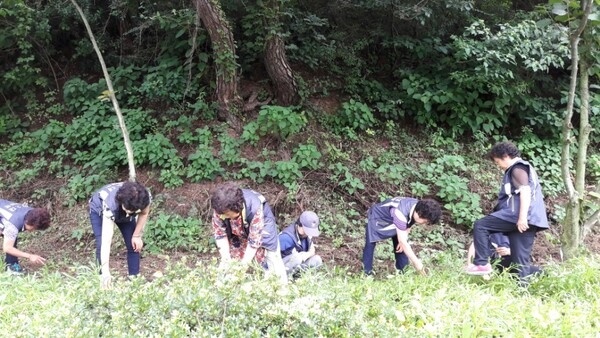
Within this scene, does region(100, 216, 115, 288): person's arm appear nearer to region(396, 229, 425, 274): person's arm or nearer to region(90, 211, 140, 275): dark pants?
region(90, 211, 140, 275): dark pants

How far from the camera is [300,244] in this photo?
4.21m

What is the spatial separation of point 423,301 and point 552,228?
4197 millimetres

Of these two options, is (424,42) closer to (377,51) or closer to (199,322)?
(377,51)

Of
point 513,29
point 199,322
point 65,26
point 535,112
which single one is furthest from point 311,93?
point 199,322

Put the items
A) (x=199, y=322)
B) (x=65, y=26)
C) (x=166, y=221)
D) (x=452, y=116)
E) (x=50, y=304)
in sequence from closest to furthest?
(x=199, y=322)
(x=50, y=304)
(x=166, y=221)
(x=452, y=116)
(x=65, y=26)

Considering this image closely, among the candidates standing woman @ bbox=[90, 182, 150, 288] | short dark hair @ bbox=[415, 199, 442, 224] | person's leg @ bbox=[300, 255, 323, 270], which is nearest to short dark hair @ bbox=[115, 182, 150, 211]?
standing woman @ bbox=[90, 182, 150, 288]

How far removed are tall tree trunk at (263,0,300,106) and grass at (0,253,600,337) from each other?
397 centimetres

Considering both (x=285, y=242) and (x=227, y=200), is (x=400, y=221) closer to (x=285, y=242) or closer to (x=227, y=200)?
(x=285, y=242)

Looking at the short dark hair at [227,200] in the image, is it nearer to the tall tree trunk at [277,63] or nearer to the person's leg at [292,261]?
the person's leg at [292,261]

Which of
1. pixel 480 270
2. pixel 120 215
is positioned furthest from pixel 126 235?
pixel 480 270

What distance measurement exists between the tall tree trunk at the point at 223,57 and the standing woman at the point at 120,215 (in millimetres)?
2958

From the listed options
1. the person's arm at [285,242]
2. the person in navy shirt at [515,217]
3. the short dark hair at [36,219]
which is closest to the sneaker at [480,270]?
the person in navy shirt at [515,217]

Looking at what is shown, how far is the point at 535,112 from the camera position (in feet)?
24.0

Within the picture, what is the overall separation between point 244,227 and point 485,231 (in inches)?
81.4
